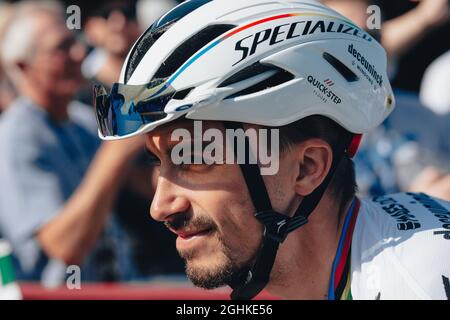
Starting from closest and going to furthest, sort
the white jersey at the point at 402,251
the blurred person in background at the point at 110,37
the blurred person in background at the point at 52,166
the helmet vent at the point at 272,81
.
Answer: the white jersey at the point at 402,251, the helmet vent at the point at 272,81, the blurred person in background at the point at 52,166, the blurred person in background at the point at 110,37

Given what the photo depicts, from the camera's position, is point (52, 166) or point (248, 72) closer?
point (248, 72)

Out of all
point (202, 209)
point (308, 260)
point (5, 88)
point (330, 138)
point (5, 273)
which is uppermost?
point (5, 88)

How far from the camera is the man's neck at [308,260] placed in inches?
129

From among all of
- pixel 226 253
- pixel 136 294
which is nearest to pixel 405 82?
pixel 136 294

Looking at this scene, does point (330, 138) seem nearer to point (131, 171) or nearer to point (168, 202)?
point (168, 202)

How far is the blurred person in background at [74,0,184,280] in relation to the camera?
19.2 ft

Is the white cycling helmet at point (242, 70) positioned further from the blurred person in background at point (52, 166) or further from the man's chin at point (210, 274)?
the blurred person in background at point (52, 166)

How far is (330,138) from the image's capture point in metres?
3.29

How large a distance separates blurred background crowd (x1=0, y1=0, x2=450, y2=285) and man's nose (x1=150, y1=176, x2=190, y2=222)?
216 centimetres

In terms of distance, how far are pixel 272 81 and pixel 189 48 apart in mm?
301

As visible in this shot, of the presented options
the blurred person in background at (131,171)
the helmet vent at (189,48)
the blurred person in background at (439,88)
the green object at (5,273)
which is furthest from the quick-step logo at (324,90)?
the blurred person in background at (439,88)

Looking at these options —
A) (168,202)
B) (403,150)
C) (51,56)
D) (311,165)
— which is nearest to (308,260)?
(311,165)

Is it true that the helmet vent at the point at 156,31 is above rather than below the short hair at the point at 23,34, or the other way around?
below

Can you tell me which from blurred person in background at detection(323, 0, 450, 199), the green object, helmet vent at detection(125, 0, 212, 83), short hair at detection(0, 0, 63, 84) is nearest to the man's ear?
helmet vent at detection(125, 0, 212, 83)
